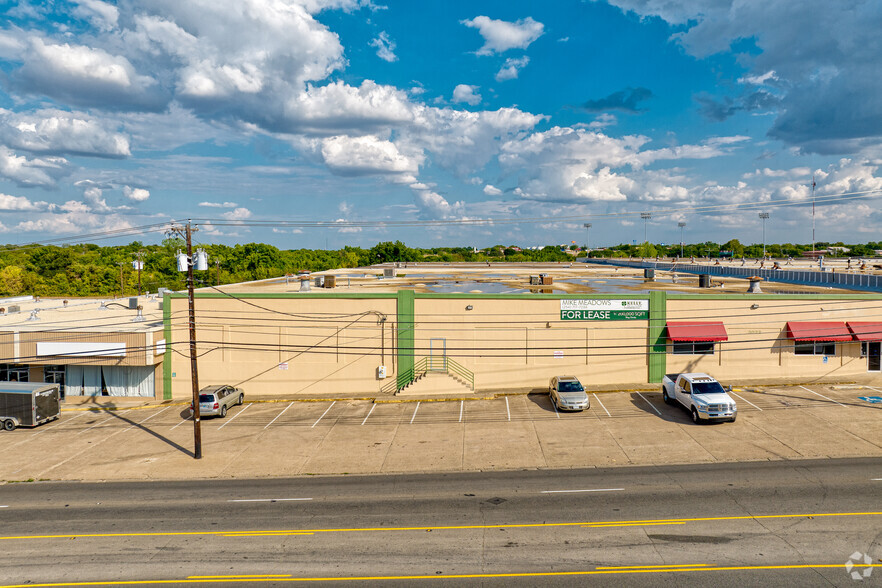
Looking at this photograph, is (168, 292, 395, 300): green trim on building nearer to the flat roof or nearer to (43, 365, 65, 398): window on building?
the flat roof

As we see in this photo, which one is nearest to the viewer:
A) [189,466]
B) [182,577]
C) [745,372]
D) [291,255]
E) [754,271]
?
[182,577]

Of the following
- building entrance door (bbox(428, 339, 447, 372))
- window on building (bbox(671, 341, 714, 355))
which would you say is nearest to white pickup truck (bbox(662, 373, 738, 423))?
window on building (bbox(671, 341, 714, 355))

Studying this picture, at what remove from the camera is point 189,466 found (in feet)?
73.9

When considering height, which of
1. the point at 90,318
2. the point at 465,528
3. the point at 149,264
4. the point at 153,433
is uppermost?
the point at 149,264

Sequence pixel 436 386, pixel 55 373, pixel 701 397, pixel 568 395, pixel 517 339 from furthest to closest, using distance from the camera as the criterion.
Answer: pixel 55 373
pixel 517 339
pixel 436 386
pixel 568 395
pixel 701 397

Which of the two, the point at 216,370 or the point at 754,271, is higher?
the point at 754,271

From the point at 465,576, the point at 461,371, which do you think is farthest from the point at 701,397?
the point at 465,576

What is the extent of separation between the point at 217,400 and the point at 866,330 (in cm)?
4087

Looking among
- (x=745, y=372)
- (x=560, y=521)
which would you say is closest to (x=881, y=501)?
(x=560, y=521)

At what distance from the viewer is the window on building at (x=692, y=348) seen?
33.4 meters

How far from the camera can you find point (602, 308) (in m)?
33.1

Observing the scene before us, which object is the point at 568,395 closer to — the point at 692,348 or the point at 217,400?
the point at 692,348

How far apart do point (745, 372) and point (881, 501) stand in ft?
58.2

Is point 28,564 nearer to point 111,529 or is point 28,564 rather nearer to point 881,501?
point 111,529
